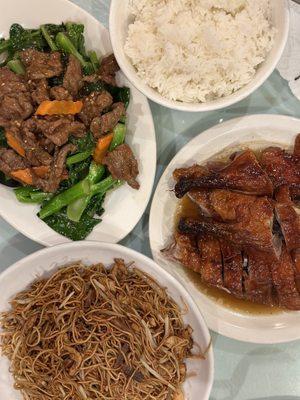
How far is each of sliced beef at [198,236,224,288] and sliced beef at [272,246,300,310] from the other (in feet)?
0.98

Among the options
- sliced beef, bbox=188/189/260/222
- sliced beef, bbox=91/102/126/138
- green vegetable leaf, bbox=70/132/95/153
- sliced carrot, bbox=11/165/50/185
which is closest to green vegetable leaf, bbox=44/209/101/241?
sliced carrot, bbox=11/165/50/185

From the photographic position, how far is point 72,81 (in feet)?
8.36

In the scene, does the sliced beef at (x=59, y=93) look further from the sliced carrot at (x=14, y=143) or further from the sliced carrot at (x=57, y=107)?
the sliced carrot at (x=14, y=143)

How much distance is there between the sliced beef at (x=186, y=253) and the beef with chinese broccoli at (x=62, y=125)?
15.9 inches

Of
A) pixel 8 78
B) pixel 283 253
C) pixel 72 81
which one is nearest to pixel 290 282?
pixel 283 253

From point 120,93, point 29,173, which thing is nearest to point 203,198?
point 120,93

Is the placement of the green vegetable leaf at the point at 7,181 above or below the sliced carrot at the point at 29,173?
A: below

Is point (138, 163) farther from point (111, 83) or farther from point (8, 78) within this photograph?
point (8, 78)

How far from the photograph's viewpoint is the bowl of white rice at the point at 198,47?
7.88 feet

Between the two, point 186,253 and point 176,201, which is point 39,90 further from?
point 186,253

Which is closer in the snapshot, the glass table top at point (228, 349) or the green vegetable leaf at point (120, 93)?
the green vegetable leaf at point (120, 93)

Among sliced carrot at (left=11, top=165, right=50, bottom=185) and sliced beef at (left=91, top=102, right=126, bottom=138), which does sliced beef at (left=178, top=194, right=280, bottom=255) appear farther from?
sliced carrot at (left=11, top=165, right=50, bottom=185)

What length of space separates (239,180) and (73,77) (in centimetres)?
105

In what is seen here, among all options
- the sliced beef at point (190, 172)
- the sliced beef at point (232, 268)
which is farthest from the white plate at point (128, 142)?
the sliced beef at point (232, 268)
